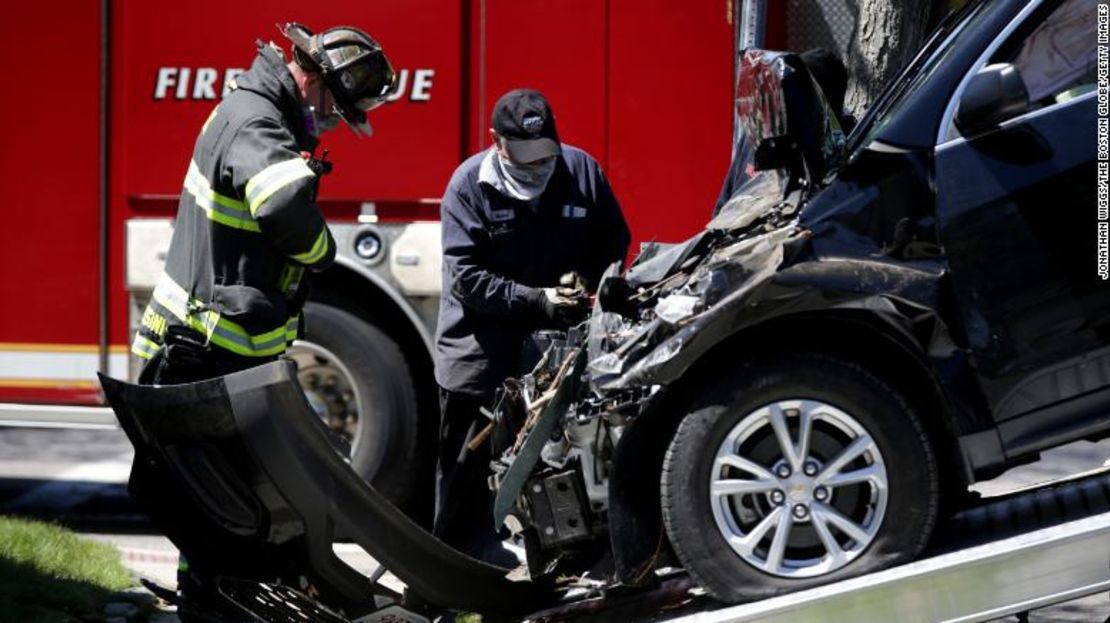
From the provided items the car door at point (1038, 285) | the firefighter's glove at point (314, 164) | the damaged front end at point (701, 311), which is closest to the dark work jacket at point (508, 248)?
the firefighter's glove at point (314, 164)

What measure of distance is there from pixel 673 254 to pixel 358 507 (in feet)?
3.94

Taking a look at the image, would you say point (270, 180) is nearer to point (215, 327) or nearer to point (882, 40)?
point (215, 327)

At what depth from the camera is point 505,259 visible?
627 cm

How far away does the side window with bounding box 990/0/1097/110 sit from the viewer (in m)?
5.05

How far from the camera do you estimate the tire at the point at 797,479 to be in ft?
16.0

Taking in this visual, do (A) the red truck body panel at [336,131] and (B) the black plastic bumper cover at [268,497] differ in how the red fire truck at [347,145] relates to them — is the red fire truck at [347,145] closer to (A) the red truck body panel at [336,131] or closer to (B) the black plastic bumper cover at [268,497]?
(A) the red truck body panel at [336,131]

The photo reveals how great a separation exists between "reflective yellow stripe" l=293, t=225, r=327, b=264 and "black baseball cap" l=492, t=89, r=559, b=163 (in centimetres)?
95

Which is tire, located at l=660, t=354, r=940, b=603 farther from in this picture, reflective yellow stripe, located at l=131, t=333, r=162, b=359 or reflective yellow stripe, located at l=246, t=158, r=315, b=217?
reflective yellow stripe, located at l=131, t=333, r=162, b=359

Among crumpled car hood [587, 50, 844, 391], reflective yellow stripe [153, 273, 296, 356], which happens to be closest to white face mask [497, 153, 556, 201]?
crumpled car hood [587, 50, 844, 391]

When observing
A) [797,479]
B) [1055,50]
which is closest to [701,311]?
[797,479]

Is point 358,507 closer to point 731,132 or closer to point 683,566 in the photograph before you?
point 683,566

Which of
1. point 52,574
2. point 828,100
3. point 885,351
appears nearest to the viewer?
point 885,351

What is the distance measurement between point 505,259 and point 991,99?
6.58ft

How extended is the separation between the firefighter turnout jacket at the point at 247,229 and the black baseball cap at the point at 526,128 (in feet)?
2.62
